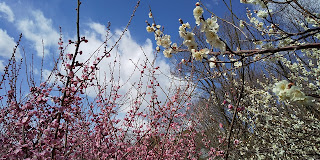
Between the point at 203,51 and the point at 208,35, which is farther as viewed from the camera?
the point at 203,51

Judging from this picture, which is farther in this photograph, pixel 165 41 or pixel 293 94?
pixel 165 41

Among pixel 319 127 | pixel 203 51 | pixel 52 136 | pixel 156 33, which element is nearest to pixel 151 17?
pixel 156 33

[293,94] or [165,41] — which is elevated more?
[165,41]

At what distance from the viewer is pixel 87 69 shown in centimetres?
321

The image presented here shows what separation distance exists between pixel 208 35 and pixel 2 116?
11.2 feet

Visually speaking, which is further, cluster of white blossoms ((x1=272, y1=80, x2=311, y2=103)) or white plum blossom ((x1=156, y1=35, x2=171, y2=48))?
white plum blossom ((x1=156, y1=35, x2=171, y2=48))

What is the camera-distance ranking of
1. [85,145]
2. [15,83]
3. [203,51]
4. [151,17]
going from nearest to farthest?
[203,51] < [151,17] < [15,83] < [85,145]

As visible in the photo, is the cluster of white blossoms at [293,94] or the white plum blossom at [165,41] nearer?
the cluster of white blossoms at [293,94]

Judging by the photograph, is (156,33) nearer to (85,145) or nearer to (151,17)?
(151,17)

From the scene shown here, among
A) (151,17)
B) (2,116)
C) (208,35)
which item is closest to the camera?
(208,35)

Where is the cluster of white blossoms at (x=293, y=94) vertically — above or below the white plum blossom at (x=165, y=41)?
below

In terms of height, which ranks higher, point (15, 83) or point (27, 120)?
point (15, 83)

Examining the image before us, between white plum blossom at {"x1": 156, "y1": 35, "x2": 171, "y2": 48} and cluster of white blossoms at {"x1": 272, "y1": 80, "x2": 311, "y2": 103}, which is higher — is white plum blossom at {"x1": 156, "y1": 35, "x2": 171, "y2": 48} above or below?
above

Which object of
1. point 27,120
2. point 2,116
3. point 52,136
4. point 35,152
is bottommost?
point 35,152
